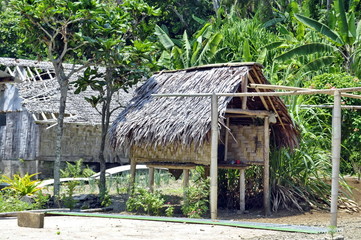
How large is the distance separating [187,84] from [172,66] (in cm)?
656

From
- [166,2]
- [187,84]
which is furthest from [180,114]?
[166,2]

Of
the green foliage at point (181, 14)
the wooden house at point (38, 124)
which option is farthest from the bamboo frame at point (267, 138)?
the green foliage at point (181, 14)

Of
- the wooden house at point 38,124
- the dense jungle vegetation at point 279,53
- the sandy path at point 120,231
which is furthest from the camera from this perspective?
the wooden house at point 38,124

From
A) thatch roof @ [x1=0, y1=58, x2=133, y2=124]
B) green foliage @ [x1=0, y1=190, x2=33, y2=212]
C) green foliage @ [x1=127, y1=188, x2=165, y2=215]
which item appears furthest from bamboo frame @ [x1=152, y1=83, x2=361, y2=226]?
thatch roof @ [x1=0, y1=58, x2=133, y2=124]

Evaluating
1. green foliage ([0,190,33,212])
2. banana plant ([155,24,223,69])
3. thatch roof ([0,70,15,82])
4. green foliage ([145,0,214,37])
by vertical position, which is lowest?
green foliage ([0,190,33,212])

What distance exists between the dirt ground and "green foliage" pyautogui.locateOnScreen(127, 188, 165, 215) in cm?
140

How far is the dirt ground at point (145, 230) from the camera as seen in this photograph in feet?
29.0

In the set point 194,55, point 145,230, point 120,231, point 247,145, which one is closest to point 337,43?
point 194,55

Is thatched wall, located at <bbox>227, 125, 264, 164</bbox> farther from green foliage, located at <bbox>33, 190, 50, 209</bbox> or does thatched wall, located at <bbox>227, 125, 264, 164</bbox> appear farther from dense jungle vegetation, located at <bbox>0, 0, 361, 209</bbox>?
green foliage, located at <bbox>33, 190, 50, 209</bbox>

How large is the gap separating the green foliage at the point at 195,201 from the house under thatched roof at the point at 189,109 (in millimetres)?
960

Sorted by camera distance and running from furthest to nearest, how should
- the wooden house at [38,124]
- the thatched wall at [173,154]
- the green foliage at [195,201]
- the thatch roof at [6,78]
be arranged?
the wooden house at [38,124], the thatch roof at [6,78], the thatched wall at [173,154], the green foliage at [195,201]

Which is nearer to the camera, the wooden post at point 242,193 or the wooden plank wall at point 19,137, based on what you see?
the wooden post at point 242,193

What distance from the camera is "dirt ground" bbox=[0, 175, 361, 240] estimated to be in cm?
884

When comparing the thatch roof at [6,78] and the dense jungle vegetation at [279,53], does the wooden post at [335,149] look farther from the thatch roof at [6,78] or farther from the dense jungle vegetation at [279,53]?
the thatch roof at [6,78]
